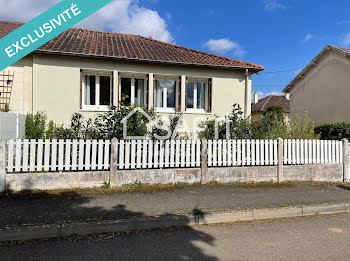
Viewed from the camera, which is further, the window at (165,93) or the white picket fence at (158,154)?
the window at (165,93)

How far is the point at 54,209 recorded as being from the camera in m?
4.48

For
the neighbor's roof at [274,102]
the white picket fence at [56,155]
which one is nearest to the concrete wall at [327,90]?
the neighbor's roof at [274,102]

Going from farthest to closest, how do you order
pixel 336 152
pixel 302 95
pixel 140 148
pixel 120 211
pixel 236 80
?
pixel 302 95, pixel 236 80, pixel 336 152, pixel 140 148, pixel 120 211

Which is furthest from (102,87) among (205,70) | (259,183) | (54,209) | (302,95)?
(302,95)

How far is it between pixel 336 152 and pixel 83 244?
791cm

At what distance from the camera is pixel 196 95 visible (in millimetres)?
10828

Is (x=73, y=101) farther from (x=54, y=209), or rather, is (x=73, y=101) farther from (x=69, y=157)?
(x=54, y=209)

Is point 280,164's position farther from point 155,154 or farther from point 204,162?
point 155,154

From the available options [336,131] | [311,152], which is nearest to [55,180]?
[311,152]

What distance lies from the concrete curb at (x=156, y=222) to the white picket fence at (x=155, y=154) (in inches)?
87.5

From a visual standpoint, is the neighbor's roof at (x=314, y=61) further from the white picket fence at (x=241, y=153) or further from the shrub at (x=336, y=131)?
the white picket fence at (x=241, y=153)

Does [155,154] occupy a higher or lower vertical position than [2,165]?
higher

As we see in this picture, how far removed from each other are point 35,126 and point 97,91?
269 centimetres

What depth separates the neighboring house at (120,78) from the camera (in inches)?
354
